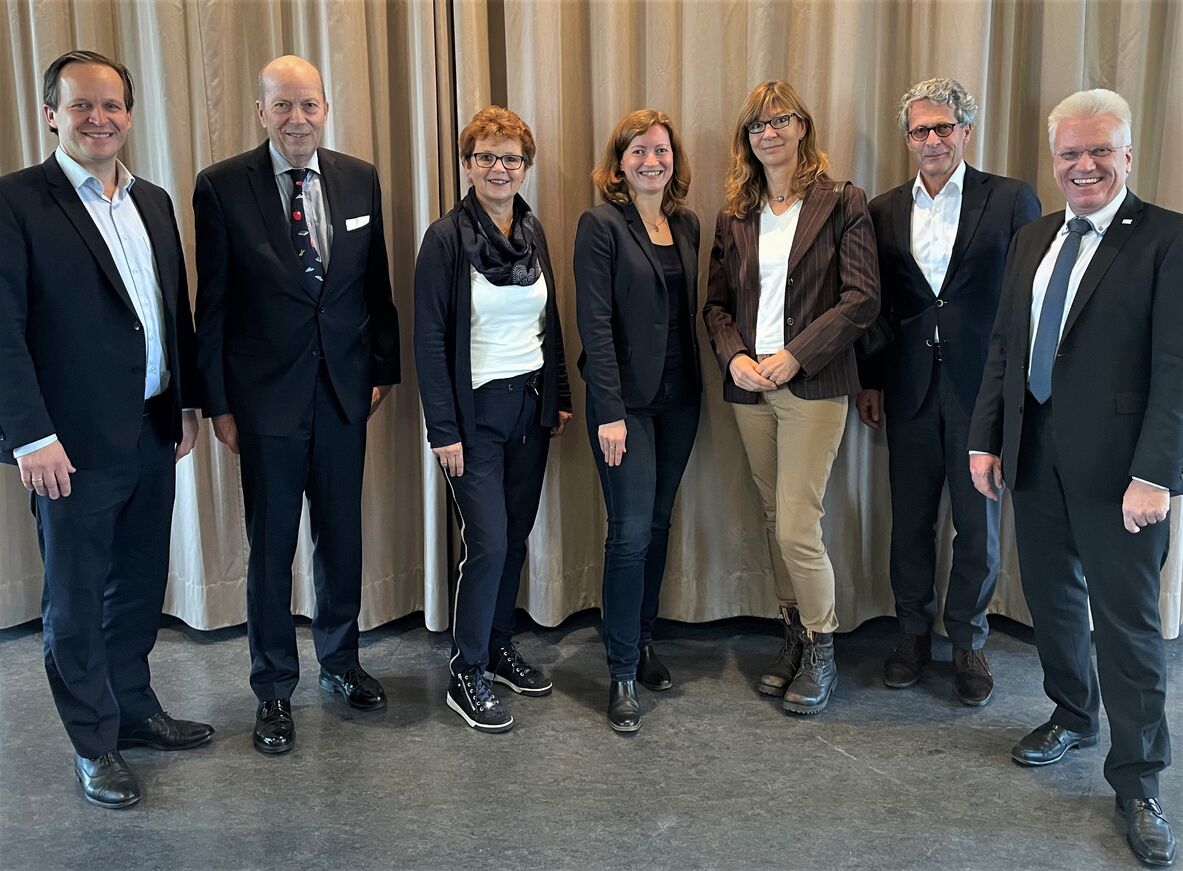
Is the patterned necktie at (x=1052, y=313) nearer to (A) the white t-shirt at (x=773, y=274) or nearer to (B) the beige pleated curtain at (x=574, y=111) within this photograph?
(A) the white t-shirt at (x=773, y=274)

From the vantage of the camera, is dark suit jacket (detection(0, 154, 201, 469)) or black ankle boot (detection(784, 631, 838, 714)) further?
black ankle boot (detection(784, 631, 838, 714))

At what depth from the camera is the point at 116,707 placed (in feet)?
8.78

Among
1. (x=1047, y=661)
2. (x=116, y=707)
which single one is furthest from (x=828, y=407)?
(x=116, y=707)

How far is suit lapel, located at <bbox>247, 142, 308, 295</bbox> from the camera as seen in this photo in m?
2.76

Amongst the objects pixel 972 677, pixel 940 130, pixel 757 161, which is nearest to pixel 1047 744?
pixel 972 677

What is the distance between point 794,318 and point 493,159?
3.13 feet

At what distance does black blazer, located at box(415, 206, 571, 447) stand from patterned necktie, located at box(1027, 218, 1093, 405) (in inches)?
57.8

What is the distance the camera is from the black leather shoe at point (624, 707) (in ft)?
9.68

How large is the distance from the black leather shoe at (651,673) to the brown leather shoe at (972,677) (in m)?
0.88

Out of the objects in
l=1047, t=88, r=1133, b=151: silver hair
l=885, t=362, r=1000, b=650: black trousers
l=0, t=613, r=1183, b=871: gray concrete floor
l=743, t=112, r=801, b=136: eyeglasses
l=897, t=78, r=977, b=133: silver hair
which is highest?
l=897, t=78, r=977, b=133: silver hair

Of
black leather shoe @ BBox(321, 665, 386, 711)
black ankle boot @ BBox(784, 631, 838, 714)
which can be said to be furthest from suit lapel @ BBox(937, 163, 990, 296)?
black leather shoe @ BBox(321, 665, 386, 711)

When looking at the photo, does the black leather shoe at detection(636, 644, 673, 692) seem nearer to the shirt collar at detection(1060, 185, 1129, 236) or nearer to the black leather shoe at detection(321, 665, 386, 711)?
the black leather shoe at detection(321, 665, 386, 711)

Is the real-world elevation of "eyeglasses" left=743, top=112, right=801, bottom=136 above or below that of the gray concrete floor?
above

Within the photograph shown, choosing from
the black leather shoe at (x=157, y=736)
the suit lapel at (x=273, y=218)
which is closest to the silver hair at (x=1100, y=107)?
the suit lapel at (x=273, y=218)
